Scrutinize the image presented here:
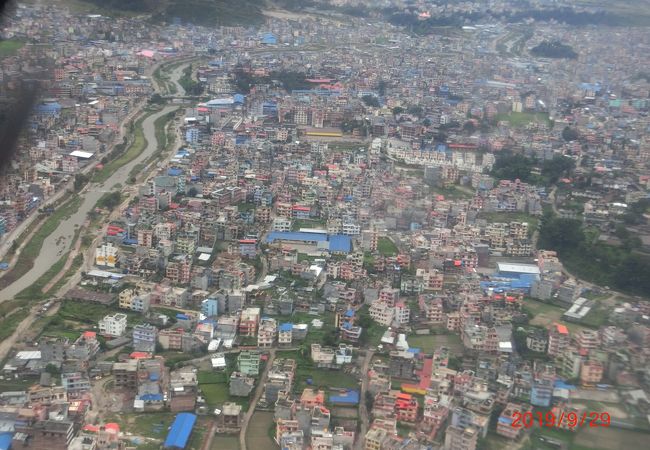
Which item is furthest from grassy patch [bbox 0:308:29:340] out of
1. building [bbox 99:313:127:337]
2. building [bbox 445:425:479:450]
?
building [bbox 445:425:479:450]

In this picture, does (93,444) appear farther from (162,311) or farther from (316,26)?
(316,26)

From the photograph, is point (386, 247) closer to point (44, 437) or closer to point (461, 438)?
point (461, 438)

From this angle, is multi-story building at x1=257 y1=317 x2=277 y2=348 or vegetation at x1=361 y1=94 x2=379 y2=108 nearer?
multi-story building at x1=257 y1=317 x2=277 y2=348

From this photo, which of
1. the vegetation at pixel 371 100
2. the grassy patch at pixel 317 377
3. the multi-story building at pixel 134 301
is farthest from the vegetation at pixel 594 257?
the vegetation at pixel 371 100

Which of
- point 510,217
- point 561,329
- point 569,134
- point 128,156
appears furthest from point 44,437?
point 569,134

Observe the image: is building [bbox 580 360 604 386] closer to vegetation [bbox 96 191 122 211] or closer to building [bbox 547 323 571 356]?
building [bbox 547 323 571 356]
